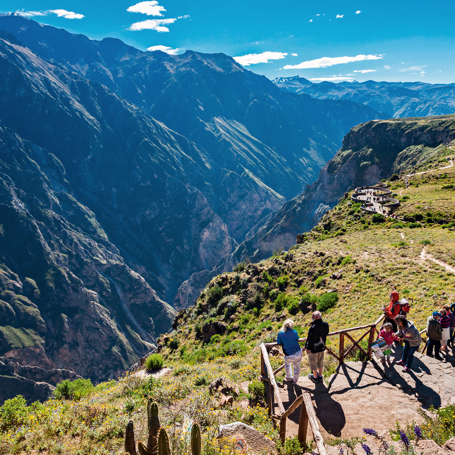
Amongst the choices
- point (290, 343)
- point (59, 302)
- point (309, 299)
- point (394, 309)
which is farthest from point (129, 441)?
point (59, 302)

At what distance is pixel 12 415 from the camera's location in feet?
33.7

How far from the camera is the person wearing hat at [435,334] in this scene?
11734mm

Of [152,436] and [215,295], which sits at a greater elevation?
[152,436]

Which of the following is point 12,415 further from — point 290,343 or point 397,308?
point 397,308

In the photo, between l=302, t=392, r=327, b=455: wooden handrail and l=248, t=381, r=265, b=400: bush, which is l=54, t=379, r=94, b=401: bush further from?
l=302, t=392, r=327, b=455: wooden handrail

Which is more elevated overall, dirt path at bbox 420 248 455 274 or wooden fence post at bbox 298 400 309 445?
wooden fence post at bbox 298 400 309 445

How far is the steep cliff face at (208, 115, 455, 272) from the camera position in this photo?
122500 millimetres

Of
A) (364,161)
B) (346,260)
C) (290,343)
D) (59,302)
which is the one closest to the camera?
(290,343)

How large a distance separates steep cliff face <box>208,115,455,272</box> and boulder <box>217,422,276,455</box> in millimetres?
124744

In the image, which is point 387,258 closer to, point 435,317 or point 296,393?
point 435,317

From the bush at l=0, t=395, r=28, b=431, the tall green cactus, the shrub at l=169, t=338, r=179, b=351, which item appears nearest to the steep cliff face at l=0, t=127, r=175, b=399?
the shrub at l=169, t=338, r=179, b=351

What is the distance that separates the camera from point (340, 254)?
101 feet

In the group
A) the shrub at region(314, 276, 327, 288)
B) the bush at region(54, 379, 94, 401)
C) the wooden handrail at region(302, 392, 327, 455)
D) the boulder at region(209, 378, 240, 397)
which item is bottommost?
the bush at region(54, 379, 94, 401)

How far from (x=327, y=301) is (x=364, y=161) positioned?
470 feet
